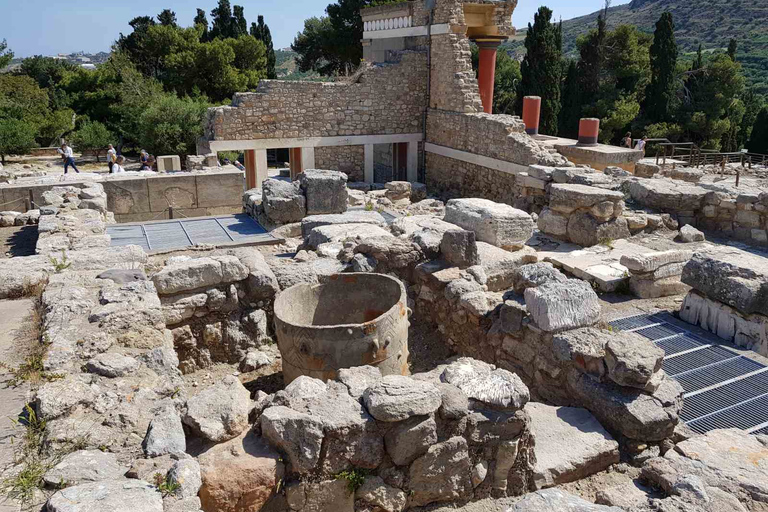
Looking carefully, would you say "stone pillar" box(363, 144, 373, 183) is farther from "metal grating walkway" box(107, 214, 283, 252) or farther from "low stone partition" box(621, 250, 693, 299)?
"low stone partition" box(621, 250, 693, 299)

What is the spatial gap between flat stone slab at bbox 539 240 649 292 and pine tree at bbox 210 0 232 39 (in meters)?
32.9

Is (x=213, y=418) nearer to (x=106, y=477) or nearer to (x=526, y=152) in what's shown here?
(x=106, y=477)

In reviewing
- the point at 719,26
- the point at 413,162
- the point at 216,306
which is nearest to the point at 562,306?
the point at 216,306

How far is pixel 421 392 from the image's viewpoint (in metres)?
3.73

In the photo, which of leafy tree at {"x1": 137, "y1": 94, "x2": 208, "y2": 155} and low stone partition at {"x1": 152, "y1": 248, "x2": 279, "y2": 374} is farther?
leafy tree at {"x1": 137, "y1": 94, "x2": 208, "y2": 155}

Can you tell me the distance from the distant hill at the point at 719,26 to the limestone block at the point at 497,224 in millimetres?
61209

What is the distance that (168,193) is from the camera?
1155 cm

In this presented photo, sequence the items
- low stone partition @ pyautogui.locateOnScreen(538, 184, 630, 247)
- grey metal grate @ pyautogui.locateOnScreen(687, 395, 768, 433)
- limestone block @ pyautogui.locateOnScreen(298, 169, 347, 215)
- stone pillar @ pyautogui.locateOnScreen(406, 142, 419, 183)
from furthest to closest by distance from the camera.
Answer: stone pillar @ pyautogui.locateOnScreen(406, 142, 419, 183) → limestone block @ pyautogui.locateOnScreen(298, 169, 347, 215) → low stone partition @ pyautogui.locateOnScreen(538, 184, 630, 247) → grey metal grate @ pyautogui.locateOnScreen(687, 395, 768, 433)

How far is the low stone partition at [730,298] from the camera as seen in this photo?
18.9 ft

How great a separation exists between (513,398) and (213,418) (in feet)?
6.37

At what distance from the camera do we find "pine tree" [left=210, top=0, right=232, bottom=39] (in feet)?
119

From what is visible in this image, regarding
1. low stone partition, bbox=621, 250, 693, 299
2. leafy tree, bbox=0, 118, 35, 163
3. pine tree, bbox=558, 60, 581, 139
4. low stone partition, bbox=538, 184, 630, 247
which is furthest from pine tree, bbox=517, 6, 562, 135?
leafy tree, bbox=0, 118, 35, 163

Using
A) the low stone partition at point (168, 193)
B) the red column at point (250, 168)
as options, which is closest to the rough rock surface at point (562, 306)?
the low stone partition at point (168, 193)

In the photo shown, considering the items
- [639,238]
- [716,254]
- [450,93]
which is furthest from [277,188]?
[450,93]
